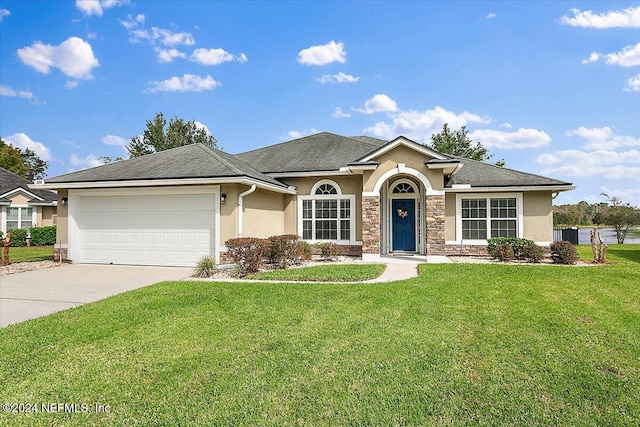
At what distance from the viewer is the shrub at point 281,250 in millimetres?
12195

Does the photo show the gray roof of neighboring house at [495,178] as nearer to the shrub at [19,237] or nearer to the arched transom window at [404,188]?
the arched transom window at [404,188]

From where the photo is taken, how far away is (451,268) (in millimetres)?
10938

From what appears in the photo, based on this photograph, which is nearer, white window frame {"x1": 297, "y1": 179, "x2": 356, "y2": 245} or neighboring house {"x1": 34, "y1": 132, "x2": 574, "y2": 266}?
neighboring house {"x1": 34, "y1": 132, "x2": 574, "y2": 266}

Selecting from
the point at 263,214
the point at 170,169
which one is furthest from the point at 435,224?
the point at 170,169

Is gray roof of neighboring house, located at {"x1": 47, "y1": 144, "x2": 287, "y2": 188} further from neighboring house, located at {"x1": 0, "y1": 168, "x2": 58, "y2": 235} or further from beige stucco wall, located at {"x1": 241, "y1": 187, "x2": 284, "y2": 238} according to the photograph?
neighboring house, located at {"x1": 0, "y1": 168, "x2": 58, "y2": 235}

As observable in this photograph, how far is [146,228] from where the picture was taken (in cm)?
1330

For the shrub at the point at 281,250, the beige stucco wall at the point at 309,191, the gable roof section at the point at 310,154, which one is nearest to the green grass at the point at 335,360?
the shrub at the point at 281,250

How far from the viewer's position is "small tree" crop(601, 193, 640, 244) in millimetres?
24812

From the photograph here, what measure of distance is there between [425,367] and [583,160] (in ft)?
83.1

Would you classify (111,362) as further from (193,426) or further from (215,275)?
(215,275)

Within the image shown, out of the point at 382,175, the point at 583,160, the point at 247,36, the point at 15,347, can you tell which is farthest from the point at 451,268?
the point at 583,160

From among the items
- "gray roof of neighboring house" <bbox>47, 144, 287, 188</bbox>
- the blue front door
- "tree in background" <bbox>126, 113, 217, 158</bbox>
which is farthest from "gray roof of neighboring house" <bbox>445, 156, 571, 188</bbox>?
"tree in background" <bbox>126, 113, 217, 158</bbox>

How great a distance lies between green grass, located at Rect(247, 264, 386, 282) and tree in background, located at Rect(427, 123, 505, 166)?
1322 inches

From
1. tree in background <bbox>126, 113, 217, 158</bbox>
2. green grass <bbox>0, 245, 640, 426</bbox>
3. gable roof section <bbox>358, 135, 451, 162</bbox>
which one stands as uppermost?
tree in background <bbox>126, 113, 217, 158</bbox>
